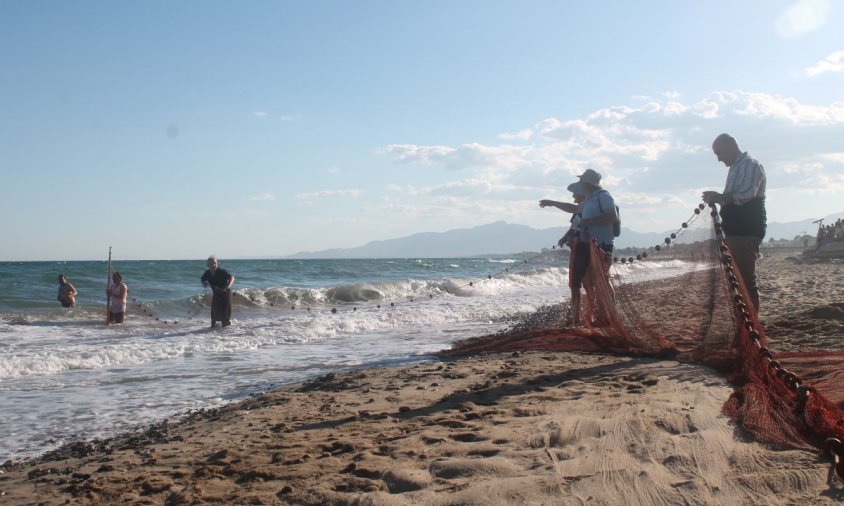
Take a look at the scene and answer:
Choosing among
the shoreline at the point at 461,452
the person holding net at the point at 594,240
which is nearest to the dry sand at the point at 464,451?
the shoreline at the point at 461,452

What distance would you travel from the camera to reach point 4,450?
15.6 feet

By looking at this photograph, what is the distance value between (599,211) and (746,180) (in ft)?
5.76

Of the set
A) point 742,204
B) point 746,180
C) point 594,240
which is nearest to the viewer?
point 746,180

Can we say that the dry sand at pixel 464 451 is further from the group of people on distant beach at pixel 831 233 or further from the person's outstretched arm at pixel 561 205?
the group of people on distant beach at pixel 831 233

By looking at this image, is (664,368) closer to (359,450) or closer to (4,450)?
(359,450)

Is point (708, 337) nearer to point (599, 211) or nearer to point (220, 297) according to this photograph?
point (599, 211)

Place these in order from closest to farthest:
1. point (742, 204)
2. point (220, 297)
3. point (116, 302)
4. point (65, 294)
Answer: point (742, 204) < point (220, 297) < point (116, 302) < point (65, 294)

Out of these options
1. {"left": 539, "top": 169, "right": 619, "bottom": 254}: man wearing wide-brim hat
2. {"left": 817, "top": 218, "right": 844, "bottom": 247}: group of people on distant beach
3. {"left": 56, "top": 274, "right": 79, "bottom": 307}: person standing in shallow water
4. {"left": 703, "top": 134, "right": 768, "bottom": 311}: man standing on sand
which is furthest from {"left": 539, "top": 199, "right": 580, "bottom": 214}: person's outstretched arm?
{"left": 817, "top": 218, "right": 844, "bottom": 247}: group of people on distant beach

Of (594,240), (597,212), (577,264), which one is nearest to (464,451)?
(594,240)

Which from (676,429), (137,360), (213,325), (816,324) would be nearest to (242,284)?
(213,325)

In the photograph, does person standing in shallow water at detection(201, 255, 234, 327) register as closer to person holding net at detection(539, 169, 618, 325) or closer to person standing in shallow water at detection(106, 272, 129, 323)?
person standing in shallow water at detection(106, 272, 129, 323)

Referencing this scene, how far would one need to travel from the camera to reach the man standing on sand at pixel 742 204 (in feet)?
20.3

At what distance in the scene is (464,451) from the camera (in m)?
3.50

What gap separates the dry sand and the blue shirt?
6.71 ft
